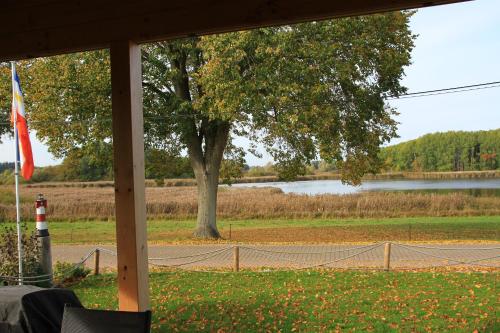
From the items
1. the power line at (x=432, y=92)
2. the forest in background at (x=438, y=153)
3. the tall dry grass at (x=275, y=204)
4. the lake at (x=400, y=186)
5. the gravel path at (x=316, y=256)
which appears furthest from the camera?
the forest in background at (x=438, y=153)

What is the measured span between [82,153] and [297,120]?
6.31m

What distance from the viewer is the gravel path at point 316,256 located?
8.94 metres

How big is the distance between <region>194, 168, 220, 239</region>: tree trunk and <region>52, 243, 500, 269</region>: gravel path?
1.58 m

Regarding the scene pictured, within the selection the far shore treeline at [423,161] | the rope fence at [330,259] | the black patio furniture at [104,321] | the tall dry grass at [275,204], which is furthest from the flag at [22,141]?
the far shore treeline at [423,161]

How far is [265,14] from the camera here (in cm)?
231

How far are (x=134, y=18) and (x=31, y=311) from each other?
5.56 ft

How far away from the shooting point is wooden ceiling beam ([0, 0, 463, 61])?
2232 mm

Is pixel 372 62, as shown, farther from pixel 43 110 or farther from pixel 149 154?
pixel 43 110

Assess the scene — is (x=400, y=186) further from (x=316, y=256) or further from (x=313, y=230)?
(x=316, y=256)

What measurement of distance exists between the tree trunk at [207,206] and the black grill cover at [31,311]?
36.2 feet

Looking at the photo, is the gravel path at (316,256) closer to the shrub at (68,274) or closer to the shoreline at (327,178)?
the shrub at (68,274)

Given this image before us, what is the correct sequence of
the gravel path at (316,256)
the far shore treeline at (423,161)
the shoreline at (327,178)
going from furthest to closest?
1. the far shore treeline at (423,161)
2. the shoreline at (327,178)
3. the gravel path at (316,256)

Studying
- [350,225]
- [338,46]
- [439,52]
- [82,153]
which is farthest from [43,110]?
[439,52]

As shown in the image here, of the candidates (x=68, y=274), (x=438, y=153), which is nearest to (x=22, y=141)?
(x=68, y=274)
